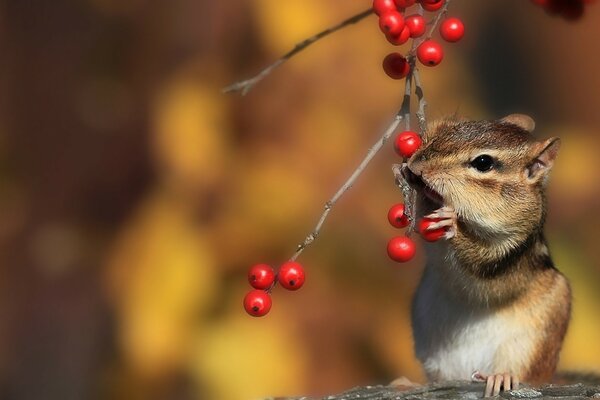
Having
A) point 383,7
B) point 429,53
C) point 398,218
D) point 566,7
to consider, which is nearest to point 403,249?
point 398,218

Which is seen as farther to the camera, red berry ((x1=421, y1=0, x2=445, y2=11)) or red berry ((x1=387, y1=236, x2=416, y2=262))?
red berry ((x1=387, y1=236, x2=416, y2=262))

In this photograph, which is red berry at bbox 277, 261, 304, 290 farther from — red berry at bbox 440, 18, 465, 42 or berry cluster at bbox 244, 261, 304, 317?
red berry at bbox 440, 18, 465, 42

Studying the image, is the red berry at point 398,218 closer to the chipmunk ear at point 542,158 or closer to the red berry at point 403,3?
the red berry at point 403,3

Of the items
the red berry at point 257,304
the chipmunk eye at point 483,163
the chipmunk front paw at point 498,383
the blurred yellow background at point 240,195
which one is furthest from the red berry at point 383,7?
the blurred yellow background at point 240,195

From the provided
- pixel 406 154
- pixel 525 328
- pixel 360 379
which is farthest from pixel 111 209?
pixel 406 154

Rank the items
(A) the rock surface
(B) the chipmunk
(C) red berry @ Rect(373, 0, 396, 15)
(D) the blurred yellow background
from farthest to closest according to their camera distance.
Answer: (D) the blurred yellow background, (B) the chipmunk, (A) the rock surface, (C) red berry @ Rect(373, 0, 396, 15)

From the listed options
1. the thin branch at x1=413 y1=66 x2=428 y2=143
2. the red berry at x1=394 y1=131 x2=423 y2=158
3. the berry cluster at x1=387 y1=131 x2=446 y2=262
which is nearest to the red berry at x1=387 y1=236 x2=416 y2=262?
the berry cluster at x1=387 y1=131 x2=446 y2=262

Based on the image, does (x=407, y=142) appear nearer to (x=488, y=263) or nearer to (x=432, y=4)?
(x=432, y=4)
